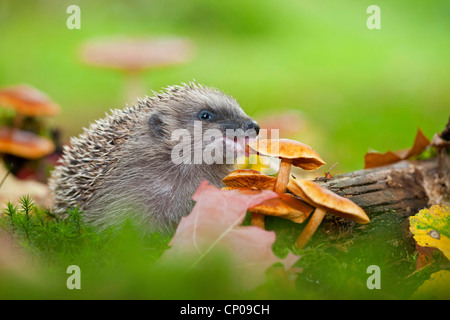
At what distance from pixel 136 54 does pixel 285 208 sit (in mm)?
5032

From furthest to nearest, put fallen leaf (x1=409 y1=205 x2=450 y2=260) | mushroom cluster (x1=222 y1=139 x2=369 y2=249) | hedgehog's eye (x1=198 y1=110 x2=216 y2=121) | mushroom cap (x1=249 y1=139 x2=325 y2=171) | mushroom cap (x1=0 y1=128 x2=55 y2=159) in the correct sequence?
mushroom cap (x1=0 y1=128 x2=55 y2=159)
hedgehog's eye (x1=198 y1=110 x2=216 y2=121)
fallen leaf (x1=409 y1=205 x2=450 y2=260)
mushroom cap (x1=249 y1=139 x2=325 y2=171)
mushroom cluster (x1=222 y1=139 x2=369 y2=249)

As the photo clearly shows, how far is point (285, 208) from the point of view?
1927mm

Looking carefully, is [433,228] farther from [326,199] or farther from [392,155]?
[392,155]

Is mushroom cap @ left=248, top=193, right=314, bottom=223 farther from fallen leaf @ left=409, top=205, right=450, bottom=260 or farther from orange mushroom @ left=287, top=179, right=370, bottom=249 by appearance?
fallen leaf @ left=409, top=205, right=450, bottom=260

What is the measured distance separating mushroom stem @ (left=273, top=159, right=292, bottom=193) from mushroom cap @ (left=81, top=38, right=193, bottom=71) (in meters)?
4.62

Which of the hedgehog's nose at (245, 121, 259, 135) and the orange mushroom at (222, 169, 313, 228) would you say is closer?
the orange mushroom at (222, 169, 313, 228)

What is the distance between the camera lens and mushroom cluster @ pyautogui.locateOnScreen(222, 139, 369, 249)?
186 centimetres

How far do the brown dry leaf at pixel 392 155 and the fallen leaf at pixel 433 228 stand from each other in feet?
2.70

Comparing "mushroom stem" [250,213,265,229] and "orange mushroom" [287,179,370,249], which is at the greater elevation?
"orange mushroom" [287,179,370,249]

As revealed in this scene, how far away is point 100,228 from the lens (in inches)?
106

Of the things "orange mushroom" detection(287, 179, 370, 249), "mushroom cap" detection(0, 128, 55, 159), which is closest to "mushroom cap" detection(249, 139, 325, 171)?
"orange mushroom" detection(287, 179, 370, 249)
